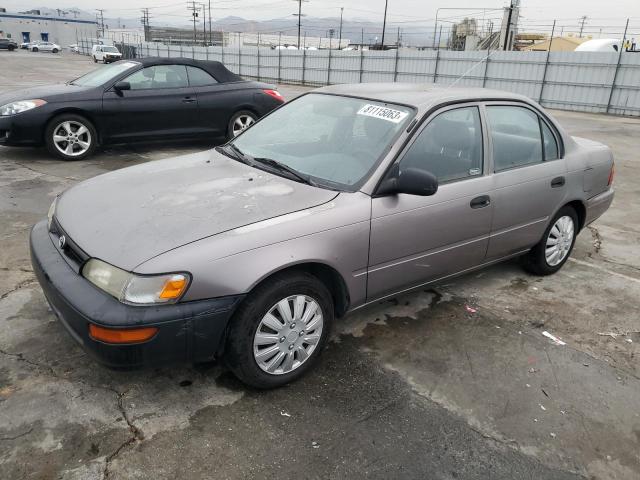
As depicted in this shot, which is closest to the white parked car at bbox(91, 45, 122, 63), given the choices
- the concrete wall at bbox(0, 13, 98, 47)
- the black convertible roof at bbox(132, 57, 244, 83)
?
the black convertible roof at bbox(132, 57, 244, 83)

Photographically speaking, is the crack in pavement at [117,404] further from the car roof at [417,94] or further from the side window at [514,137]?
the side window at [514,137]

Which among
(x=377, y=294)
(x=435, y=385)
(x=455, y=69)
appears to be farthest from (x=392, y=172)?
(x=455, y=69)

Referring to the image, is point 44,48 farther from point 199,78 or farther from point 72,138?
point 72,138

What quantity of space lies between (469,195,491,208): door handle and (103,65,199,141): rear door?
597 centimetres

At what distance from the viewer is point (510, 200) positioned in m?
3.77

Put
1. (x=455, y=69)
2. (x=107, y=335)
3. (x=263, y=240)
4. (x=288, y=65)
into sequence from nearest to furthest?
1. (x=107, y=335)
2. (x=263, y=240)
3. (x=455, y=69)
4. (x=288, y=65)

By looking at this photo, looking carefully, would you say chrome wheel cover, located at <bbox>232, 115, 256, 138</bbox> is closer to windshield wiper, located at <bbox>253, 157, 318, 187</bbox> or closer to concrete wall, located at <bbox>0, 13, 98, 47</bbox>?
windshield wiper, located at <bbox>253, 157, 318, 187</bbox>

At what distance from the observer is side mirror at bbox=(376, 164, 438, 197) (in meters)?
2.93

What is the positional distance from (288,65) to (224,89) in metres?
24.4

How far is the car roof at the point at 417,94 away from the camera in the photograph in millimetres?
3471

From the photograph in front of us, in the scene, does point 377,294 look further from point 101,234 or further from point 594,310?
point 594,310

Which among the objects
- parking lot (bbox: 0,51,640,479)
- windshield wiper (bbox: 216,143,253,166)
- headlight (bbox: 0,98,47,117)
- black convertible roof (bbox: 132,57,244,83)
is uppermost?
black convertible roof (bbox: 132,57,244,83)

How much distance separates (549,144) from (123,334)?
3496mm

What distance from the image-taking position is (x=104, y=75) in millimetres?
8086
